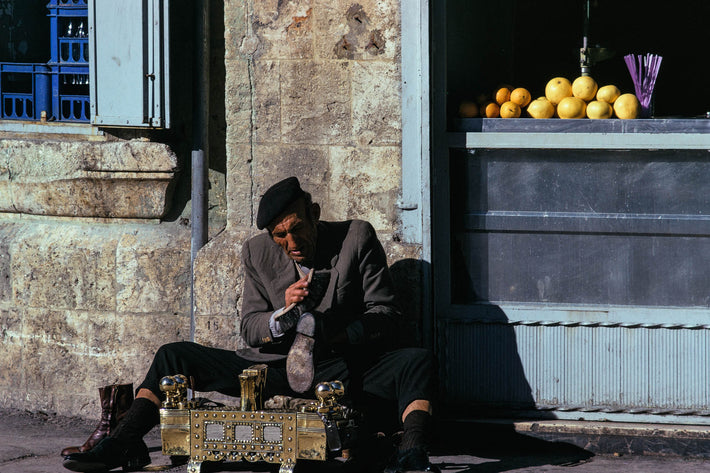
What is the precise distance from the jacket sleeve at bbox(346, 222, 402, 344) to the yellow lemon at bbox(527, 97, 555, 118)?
0.97 metres

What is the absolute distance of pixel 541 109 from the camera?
5.19 meters

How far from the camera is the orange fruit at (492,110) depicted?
5.27 meters

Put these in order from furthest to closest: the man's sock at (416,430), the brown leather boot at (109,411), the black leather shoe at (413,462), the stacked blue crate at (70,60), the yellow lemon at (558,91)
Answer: the stacked blue crate at (70,60) < the yellow lemon at (558,91) < the brown leather boot at (109,411) < the man's sock at (416,430) < the black leather shoe at (413,462)

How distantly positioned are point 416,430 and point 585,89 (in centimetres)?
185

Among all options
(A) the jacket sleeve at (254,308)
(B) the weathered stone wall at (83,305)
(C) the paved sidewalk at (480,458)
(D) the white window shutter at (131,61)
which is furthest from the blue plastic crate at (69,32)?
(C) the paved sidewalk at (480,458)

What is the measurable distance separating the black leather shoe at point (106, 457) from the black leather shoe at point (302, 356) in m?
0.74

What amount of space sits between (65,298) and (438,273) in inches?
79.8

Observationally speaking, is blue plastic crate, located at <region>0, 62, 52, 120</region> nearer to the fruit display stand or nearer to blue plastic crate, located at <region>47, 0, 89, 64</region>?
blue plastic crate, located at <region>47, 0, 89, 64</region>

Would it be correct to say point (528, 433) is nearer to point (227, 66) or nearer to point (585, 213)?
point (585, 213)

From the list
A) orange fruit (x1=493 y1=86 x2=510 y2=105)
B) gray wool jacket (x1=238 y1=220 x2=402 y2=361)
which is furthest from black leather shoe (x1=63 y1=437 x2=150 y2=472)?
orange fruit (x1=493 y1=86 x2=510 y2=105)

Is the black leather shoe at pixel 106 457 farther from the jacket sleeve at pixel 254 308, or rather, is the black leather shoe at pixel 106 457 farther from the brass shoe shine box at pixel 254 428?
the jacket sleeve at pixel 254 308

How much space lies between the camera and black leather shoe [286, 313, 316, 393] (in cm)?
464

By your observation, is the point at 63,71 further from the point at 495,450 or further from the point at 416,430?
the point at 495,450

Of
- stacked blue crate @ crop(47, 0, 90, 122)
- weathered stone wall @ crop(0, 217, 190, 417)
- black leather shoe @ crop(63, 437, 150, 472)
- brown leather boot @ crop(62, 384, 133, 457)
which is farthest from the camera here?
stacked blue crate @ crop(47, 0, 90, 122)
